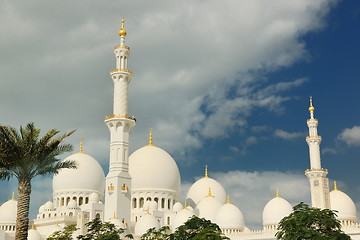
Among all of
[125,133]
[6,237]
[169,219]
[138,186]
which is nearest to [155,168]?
[138,186]

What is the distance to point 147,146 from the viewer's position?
5997 cm

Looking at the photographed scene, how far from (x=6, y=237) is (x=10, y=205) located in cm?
647

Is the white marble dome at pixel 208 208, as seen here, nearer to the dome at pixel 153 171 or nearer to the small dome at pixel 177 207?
the small dome at pixel 177 207

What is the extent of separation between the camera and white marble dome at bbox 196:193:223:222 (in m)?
51.9

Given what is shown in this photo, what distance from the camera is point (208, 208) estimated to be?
2085 inches

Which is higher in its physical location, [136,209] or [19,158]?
[136,209]

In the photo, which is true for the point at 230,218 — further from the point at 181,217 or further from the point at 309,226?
the point at 309,226

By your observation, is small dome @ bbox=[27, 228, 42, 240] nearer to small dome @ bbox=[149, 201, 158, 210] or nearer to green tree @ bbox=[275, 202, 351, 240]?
small dome @ bbox=[149, 201, 158, 210]

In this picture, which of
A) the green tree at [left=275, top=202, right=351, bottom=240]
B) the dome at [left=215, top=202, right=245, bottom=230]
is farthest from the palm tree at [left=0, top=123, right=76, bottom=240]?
the dome at [left=215, top=202, right=245, bottom=230]

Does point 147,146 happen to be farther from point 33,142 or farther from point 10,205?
point 33,142

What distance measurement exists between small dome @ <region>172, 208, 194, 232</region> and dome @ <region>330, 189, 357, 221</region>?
13428 mm

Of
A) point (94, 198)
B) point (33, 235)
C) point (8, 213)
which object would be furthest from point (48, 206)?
point (33, 235)

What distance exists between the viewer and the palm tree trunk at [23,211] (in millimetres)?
21094

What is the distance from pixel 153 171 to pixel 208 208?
7258 millimetres
